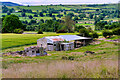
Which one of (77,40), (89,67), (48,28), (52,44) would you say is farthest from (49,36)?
(89,67)

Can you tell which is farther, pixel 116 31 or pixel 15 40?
pixel 116 31

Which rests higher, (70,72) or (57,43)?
(70,72)

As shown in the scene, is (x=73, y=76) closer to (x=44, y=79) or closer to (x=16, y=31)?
(x=44, y=79)

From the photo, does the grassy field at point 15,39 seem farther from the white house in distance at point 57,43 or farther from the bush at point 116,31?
the bush at point 116,31

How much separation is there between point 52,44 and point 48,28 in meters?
3.06

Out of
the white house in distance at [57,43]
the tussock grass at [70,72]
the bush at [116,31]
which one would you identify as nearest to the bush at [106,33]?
the bush at [116,31]

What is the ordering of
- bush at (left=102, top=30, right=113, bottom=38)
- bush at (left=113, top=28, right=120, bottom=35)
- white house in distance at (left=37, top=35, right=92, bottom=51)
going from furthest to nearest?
bush at (left=102, top=30, right=113, bottom=38)
bush at (left=113, top=28, right=120, bottom=35)
white house in distance at (left=37, top=35, right=92, bottom=51)

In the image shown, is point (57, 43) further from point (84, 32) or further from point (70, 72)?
point (70, 72)

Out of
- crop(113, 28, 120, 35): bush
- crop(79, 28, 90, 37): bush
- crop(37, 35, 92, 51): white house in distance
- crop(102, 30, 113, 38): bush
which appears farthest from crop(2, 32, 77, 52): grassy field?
crop(113, 28, 120, 35): bush

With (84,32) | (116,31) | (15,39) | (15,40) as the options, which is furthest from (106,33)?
(15,39)

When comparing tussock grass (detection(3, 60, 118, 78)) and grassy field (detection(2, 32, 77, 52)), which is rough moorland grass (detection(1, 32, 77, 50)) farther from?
tussock grass (detection(3, 60, 118, 78))

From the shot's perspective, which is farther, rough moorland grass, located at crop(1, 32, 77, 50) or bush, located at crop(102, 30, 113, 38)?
bush, located at crop(102, 30, 113, 38)

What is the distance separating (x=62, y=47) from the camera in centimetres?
1939

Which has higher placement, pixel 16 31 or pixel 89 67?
pixel 16 31
